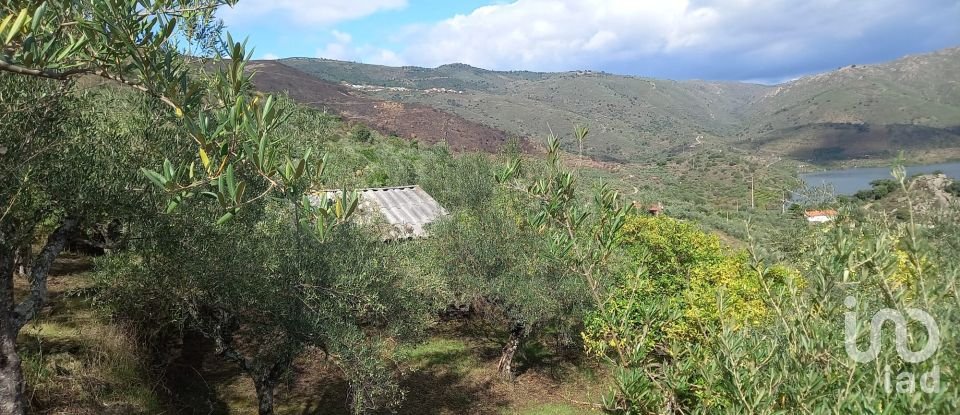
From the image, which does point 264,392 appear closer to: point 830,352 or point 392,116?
point 830,352

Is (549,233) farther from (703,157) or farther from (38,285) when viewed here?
(703,157)

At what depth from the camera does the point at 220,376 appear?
54.7 feet

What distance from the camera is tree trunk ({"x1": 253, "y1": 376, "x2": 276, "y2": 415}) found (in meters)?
12.0

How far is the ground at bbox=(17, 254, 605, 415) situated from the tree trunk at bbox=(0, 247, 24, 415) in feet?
8.07

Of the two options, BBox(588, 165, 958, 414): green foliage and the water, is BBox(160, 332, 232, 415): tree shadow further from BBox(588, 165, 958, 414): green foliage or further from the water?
the water

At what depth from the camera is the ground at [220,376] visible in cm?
1112

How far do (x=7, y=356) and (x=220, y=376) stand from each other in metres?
9.64

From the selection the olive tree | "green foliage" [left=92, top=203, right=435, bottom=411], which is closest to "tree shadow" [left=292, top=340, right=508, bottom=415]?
"green foliage" [left=92, top=203, right=435, bottom=411]

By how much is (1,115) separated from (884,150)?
821 ft

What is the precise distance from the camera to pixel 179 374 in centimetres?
1562

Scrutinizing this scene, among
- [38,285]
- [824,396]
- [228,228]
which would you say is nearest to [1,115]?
[38,285]

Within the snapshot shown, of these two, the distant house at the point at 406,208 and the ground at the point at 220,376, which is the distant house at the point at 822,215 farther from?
the distant house at the point at 406,208

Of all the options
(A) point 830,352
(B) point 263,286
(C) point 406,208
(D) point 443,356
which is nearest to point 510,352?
(D) point 443,356

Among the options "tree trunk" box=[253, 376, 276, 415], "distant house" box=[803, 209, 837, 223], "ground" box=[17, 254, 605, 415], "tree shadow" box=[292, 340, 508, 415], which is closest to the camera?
"distant house" box=[803, 209, 837, 223]
